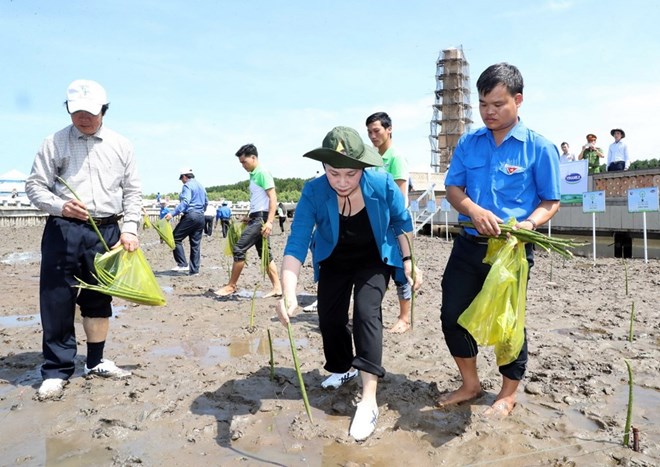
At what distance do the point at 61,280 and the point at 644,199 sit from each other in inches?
428

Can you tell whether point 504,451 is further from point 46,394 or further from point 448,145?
point 448,145

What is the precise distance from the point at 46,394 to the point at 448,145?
84532mm

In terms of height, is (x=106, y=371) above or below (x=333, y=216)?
below

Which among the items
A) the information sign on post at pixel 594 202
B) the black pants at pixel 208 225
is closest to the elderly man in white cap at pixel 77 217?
the information sign on post at pixel 594 202

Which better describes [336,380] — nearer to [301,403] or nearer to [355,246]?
[301,403]

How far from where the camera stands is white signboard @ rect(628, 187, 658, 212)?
33.6 ft

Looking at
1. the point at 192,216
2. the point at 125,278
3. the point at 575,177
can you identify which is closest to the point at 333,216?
the point at 125,278

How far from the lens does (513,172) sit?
2666 millimetres

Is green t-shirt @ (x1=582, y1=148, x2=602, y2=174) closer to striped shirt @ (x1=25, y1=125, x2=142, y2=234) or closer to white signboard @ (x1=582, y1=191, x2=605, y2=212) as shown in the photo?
white signboard @ (x1=582, y1=191, x2=605, y2=212)

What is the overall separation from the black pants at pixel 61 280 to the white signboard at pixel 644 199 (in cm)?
1058

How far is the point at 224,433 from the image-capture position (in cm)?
267

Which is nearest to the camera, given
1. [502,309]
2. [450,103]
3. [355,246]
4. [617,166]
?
[502,309]

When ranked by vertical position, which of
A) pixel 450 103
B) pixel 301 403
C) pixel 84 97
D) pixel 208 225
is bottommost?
pixel 301 403

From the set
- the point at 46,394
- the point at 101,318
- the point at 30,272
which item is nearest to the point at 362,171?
the point at 101,318
